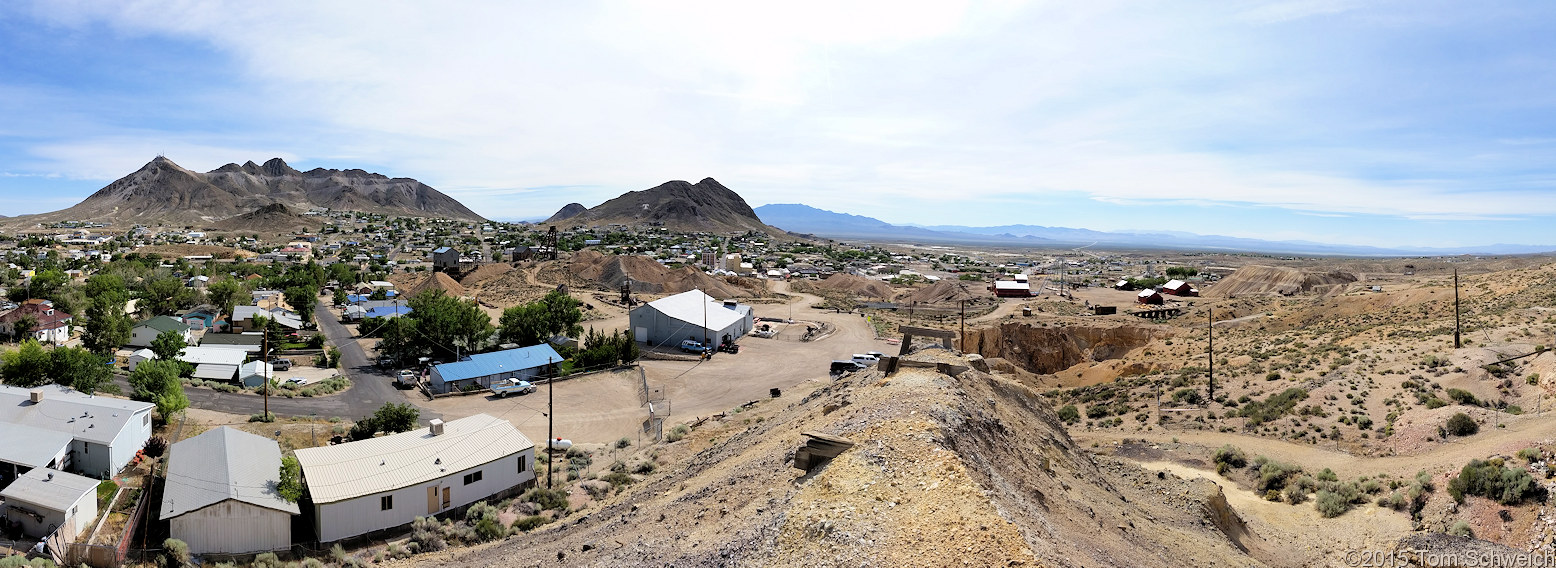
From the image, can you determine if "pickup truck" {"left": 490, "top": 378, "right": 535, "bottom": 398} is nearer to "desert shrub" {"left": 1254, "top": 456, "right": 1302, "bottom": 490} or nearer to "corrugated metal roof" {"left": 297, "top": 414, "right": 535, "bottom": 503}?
"corrugated metal roof" {"left": 297, "top": 414, "right": 535, "bottom": 503}

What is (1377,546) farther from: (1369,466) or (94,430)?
(94,430)

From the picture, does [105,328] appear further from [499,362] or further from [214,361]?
[499,362]

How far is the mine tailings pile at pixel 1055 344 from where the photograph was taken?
48.9m

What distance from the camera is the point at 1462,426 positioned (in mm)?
23734

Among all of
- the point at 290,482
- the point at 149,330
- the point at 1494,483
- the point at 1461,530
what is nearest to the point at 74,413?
the point at 290,482

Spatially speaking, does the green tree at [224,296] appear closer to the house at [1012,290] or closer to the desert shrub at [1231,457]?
the desert shrub at [1231,457]

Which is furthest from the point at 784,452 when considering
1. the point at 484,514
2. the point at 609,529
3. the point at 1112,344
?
the point at 1112,344

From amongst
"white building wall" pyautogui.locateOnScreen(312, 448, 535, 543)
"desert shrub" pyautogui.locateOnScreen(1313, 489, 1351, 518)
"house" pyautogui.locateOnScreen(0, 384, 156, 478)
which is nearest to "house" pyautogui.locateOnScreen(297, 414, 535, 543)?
"white building wall" pyautogui.locateOnScreen(312, 448, 535, 543)

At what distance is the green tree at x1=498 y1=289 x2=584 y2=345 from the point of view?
5006 cm

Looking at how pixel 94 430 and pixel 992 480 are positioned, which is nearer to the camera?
pixel 992 480

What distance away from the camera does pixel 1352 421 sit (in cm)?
2703

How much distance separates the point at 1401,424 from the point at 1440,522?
31.5 ft

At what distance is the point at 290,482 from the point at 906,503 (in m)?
19.8

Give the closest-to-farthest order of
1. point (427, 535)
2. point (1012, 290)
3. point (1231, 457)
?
point (427, 535) → point (1231, 457) → point (1012, 290)
